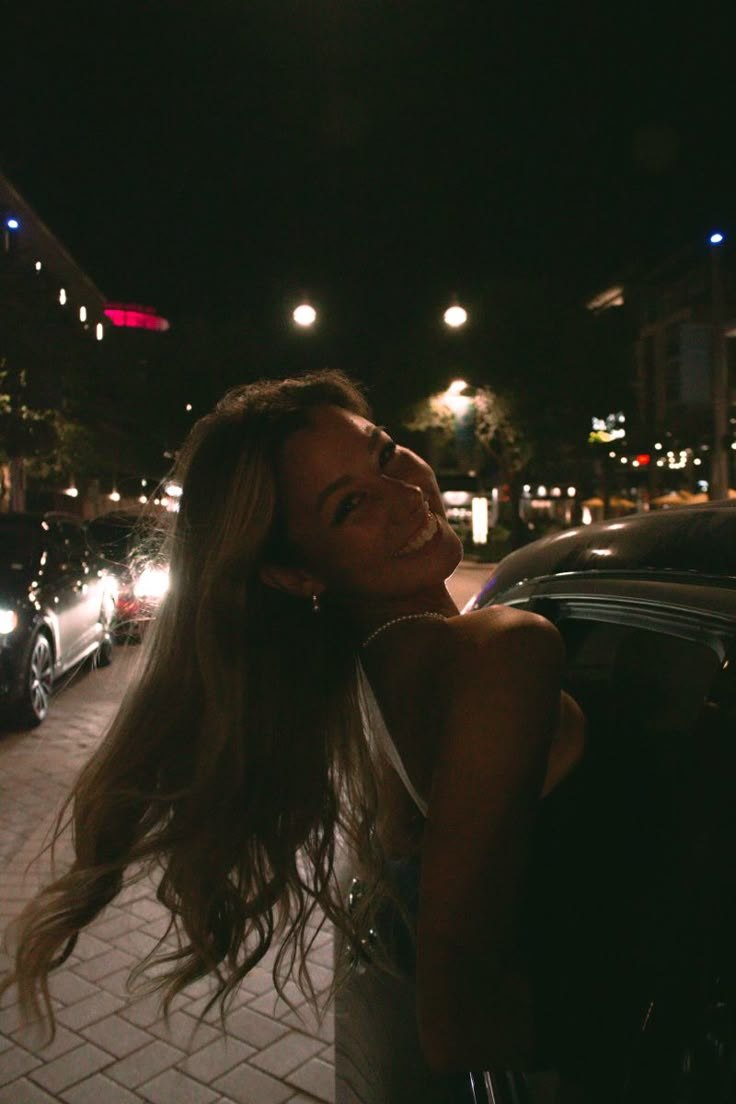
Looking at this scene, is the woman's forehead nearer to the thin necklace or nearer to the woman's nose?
the woman's nose

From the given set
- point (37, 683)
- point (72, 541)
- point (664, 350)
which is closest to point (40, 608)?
point (37, 683)

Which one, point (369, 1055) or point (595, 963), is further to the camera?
point (369, 1055)

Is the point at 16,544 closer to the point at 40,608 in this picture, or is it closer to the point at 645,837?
the point at 40,608

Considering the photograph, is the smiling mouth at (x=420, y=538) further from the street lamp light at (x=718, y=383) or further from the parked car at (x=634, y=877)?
the street lamp light at (x=718, y=383)

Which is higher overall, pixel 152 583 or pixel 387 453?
pixel 387 453

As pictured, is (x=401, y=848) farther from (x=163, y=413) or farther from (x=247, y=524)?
(x=163, y=413)

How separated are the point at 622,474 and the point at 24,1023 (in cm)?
6947

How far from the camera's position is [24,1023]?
1780mm

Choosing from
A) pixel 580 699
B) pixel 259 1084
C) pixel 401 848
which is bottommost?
pixel 259 1084

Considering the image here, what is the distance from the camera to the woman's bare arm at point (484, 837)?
126 centimetres

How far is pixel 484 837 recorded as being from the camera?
1269 mm

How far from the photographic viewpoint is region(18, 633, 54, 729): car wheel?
26.0 feet

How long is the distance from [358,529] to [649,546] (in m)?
0.55

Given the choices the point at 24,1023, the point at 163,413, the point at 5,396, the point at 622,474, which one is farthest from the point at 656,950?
the point at 622,474
